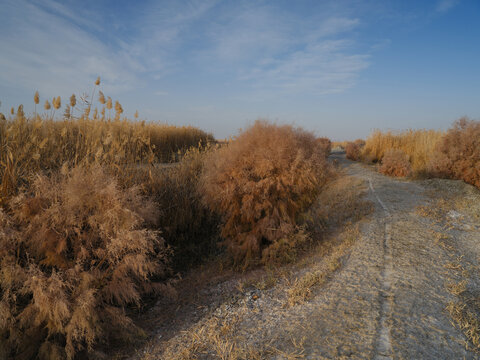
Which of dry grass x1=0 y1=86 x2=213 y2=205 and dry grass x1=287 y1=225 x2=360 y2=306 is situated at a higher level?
dry grass x1=0 y1=86 x2=213 y2=205

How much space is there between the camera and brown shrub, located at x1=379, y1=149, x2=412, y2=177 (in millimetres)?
8854

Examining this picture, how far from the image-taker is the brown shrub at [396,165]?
349 inches

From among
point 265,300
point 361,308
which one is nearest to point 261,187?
point 265,300

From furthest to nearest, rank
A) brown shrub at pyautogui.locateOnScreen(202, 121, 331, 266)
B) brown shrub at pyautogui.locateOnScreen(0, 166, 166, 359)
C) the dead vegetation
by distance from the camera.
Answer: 1. brown shrub at pyautogui.locateOnScreen(202, 121, 331, 266)
2. brown shrub at pyautogui.locateOnScreen(0, 166, 166, 359)
3. the dead vegetation

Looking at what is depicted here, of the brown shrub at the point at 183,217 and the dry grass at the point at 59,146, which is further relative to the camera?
the brown shrub at the point at 183,217

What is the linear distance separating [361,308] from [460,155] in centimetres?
698

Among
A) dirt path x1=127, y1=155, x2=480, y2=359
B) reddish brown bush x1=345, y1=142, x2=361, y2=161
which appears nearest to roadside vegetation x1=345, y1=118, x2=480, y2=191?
dirt path x1=127, y1=155, x2=480, y2=359

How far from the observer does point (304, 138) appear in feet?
16.7

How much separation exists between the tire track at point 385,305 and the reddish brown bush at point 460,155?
14.8 feet

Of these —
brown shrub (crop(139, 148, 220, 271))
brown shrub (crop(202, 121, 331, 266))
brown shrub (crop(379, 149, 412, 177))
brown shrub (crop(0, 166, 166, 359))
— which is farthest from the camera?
brown shrub (crop(379, 149, 412, 177))

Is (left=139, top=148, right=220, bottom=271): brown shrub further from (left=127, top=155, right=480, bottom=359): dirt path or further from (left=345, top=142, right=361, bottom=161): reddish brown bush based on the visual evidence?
(left=345, top=142, right=361, bottom=161): reddish brown bush

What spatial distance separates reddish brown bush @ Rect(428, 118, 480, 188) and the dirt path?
3.39m

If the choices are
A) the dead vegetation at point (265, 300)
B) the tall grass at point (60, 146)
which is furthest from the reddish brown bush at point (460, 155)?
the tall grass at point (60, 146)

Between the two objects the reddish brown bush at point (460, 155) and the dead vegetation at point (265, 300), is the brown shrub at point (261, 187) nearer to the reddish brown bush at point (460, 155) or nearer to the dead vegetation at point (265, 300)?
the dead vegetation at point (265, 300)
